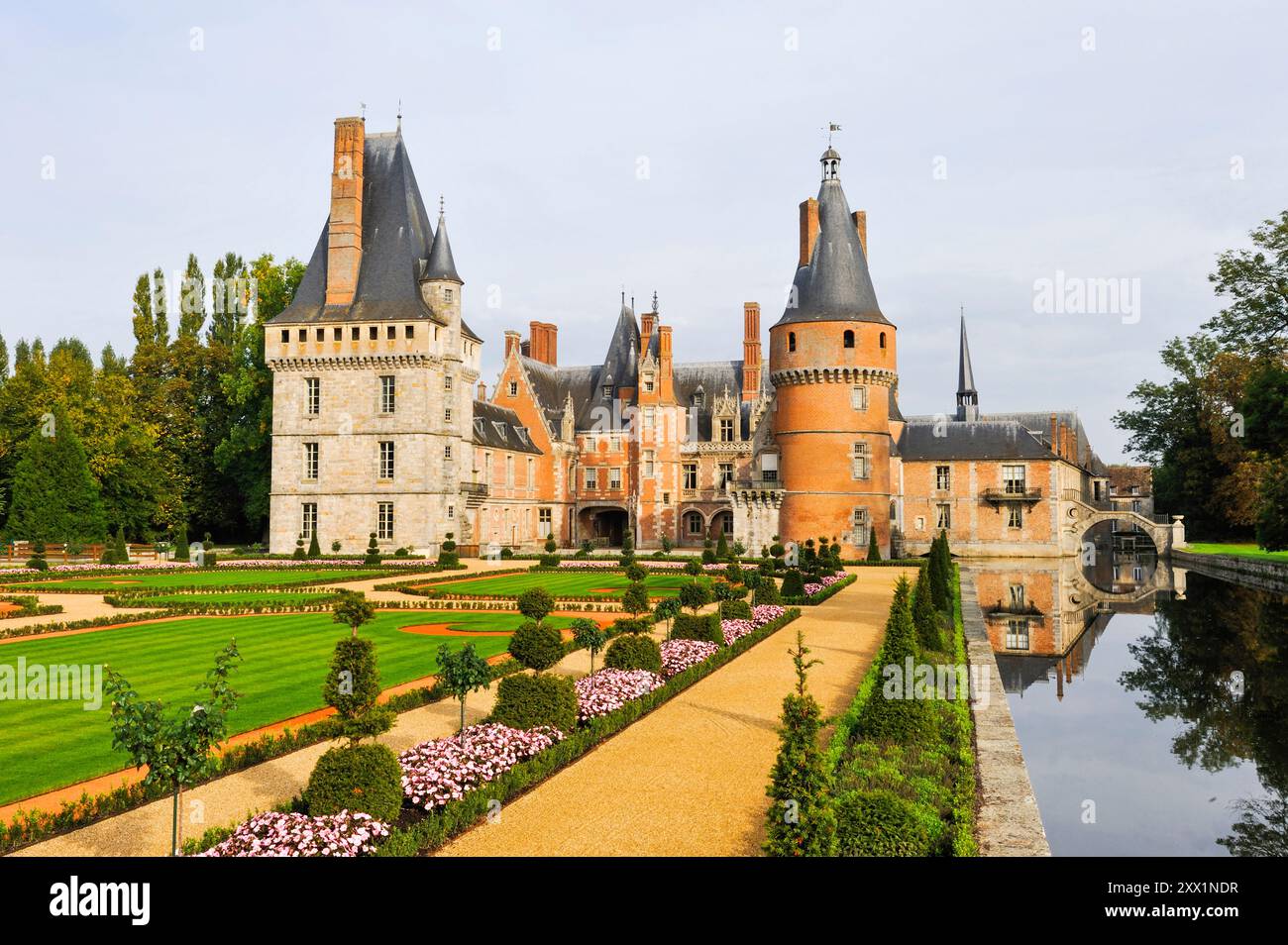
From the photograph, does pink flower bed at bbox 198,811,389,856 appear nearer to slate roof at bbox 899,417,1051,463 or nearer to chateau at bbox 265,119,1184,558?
chateau at bbox 265,119,1184,558

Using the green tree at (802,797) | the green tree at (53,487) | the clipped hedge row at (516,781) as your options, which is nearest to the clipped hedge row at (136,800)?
the clipped hedge row at (516,781)

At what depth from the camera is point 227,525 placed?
5191 cm

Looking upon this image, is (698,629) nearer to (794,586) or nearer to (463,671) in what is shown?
(463,671)

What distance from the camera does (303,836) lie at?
261 inches

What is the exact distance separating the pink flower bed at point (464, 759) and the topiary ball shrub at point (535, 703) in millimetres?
122

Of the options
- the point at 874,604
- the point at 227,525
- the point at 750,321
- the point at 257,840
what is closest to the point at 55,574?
the point at 227,525

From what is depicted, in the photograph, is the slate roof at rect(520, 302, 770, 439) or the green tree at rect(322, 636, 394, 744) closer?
the green tree at rect(322, 636, 394, 744)

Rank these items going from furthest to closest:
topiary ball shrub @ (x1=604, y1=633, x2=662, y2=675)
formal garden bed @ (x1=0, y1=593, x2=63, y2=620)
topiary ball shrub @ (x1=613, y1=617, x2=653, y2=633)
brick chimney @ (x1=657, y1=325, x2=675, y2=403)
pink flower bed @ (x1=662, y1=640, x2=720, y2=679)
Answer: brick chimney @ (x1=657, y1=325, x2=675, y2=403)
formal garden bed @ (x1=0, y1=593, x2=63, y2=620)
topiary ball shrub @ (x1=613, y1=617, x2=653, y2=633)
pink flower bed @ (x1=662, y1=640, x2=720, y2=679)
topiary ball shrub @ (x1=604, y1=633, x2=662, y2=675)

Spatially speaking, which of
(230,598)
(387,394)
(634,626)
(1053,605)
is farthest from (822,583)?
(387,394)

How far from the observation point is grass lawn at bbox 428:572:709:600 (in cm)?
2615

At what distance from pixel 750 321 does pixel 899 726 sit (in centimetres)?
4717

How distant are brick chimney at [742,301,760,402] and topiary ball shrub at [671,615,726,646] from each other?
3955cm

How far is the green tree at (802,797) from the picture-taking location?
6035mm

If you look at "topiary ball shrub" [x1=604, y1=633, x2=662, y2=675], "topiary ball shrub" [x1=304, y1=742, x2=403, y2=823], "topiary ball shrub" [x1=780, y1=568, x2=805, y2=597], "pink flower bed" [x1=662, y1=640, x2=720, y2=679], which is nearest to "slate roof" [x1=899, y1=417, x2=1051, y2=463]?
"topiary ball shrub" [x1=780, y1=568, x2=805, y2=597]
